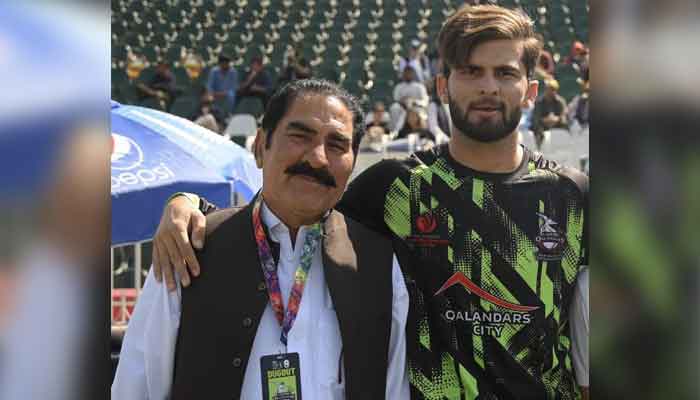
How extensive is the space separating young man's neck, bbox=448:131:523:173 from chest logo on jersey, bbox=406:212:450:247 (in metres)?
0.17

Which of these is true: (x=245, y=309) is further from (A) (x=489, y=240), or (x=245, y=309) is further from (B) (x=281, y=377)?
(A) (x=489, y=240)

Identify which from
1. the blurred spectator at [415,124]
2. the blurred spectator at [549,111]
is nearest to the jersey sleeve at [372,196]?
the blurred spectator at [415,124]

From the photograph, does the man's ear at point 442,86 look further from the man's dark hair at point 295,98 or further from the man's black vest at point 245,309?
the man's black vest at point 245,309

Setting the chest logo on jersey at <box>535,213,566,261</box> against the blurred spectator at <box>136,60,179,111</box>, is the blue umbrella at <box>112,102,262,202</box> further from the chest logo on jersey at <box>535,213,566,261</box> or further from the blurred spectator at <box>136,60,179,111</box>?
the blurred spectator at <box>136,60,179,111</box>

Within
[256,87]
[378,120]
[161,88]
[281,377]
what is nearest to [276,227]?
[281,377]

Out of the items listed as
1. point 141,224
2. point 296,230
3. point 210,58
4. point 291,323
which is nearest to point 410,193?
point 296,230

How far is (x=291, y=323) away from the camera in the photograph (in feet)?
5.80

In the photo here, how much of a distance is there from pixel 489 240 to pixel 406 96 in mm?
11071

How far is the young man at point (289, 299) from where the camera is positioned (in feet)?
5.65

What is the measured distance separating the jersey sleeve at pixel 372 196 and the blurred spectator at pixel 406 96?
9.52 meters

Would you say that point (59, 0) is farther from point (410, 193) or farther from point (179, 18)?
point (179, 18)

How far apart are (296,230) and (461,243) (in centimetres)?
42

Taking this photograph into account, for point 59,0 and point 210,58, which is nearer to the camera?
point 59,0

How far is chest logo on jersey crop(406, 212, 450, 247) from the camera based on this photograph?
1963mm
